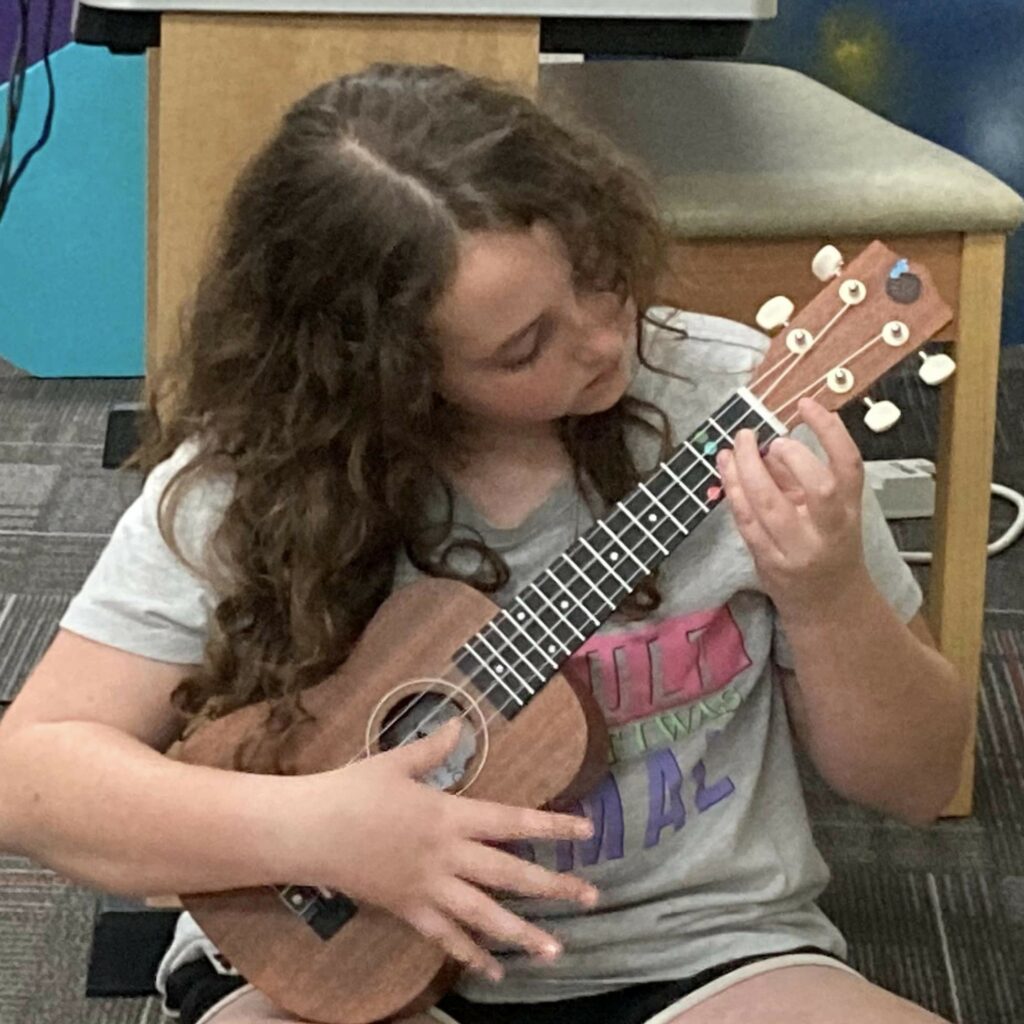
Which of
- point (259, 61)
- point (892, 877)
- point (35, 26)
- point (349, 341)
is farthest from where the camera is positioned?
point (35, 26)

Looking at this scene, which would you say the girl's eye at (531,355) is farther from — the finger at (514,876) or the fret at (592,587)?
the finger at (514,876)

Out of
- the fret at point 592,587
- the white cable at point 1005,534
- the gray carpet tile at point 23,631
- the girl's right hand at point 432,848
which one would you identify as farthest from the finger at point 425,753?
the white cable at point 1005,534

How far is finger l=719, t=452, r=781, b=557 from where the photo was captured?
0.79 metres

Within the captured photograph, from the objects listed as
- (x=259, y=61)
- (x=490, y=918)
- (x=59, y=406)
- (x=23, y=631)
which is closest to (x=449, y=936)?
(x=490, y=918)

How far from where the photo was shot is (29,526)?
2.00 m

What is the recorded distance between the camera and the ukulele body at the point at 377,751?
88 centimetres

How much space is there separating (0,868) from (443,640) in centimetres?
71

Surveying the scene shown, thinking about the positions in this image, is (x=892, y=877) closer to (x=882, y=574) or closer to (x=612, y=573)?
(x=882, y=574)

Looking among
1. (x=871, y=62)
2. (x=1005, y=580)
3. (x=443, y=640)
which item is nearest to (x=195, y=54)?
(x=443, y=640)

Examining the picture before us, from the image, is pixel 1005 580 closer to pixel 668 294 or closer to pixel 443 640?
pixel 668 294

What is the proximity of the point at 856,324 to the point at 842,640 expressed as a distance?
162 millimetres

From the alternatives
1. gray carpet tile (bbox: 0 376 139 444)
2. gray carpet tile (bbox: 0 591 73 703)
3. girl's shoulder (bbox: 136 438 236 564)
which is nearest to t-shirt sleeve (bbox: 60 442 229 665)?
girl's shoulder (bbox: 136 438 236 564)

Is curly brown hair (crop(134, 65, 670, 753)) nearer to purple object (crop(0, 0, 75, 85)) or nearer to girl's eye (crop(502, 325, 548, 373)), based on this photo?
girl's eye (crop(502, 325, 548, 373))

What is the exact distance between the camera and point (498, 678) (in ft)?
2.90
